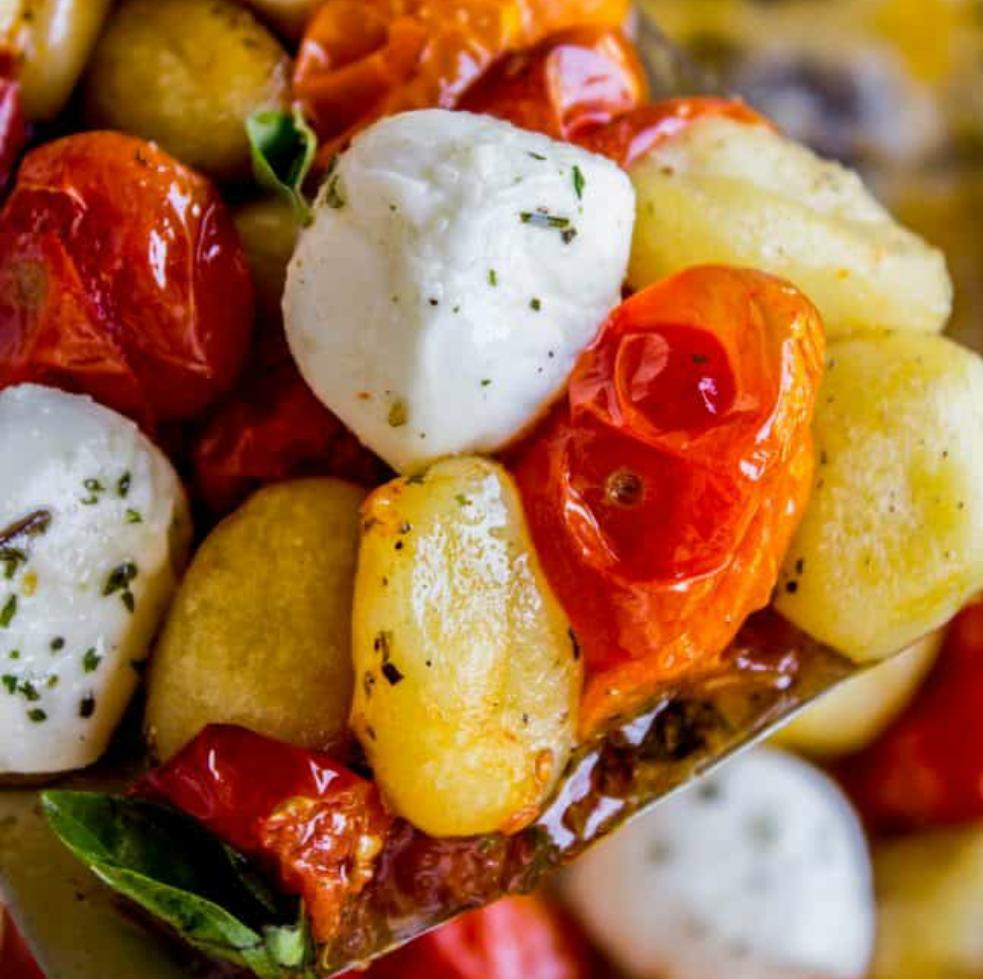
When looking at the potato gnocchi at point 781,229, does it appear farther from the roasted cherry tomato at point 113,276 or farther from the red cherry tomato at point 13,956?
the red cherry tomato at point 13,956

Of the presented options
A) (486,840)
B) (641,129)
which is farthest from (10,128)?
(486,840)

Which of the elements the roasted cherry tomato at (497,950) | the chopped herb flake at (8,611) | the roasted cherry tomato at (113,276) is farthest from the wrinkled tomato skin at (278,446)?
the roasted cherry tomato at (497,950)

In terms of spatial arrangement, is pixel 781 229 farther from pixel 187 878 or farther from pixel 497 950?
pixel 497 950

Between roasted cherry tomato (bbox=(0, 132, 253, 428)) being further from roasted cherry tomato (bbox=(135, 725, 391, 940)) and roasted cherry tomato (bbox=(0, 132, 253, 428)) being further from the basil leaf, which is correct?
roasted cherry tomato (bbox=(135, 725, 391, 940))

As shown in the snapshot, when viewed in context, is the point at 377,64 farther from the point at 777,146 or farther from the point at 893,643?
the point at 893,643

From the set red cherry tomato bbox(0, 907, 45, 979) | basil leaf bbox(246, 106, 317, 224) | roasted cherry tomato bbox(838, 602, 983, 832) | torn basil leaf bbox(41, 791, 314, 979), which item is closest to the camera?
torn basil leaf bbox(41, 791, 314, 979)

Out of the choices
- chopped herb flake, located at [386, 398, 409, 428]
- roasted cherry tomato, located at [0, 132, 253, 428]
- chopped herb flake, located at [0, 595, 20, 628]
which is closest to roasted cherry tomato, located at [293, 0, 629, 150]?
roasted cherry tomato, located at [0, 132, 253, 428]
